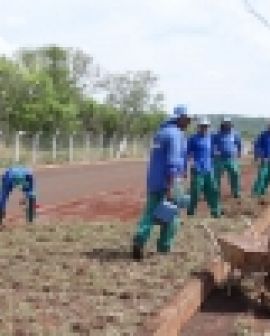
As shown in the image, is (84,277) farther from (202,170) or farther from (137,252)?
(202,170)

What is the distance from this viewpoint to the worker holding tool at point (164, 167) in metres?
11.2

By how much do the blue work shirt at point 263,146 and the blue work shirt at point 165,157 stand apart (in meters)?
10.0

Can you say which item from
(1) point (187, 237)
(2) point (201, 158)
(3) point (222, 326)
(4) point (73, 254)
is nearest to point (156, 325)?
(3) point (222, 326)

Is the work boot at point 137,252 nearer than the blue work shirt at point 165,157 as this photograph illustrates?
No

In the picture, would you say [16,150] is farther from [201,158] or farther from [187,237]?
[187,237]

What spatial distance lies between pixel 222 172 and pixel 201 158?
349 centimetres

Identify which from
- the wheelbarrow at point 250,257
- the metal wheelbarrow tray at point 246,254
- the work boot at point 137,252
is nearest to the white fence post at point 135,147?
the work boot at point 137,252

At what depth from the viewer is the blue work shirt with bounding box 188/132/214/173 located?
16.9m

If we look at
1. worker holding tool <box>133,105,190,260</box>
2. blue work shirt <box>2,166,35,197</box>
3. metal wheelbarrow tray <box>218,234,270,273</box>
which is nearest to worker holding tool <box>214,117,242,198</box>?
blue work shirt <box>2,166,35,197</box>

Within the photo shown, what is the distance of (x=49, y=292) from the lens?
9281 millimetres

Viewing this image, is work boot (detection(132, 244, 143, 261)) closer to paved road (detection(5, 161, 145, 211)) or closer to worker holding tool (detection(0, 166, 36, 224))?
worker holding tool (detection(0, 166, 36, 224))

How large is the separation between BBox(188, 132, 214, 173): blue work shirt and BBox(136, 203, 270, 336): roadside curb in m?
5.64

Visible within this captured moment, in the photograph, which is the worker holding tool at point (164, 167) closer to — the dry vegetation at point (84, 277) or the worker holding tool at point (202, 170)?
the dry vegetation at point (84, 277)

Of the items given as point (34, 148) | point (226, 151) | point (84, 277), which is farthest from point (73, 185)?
point (84, 277)
